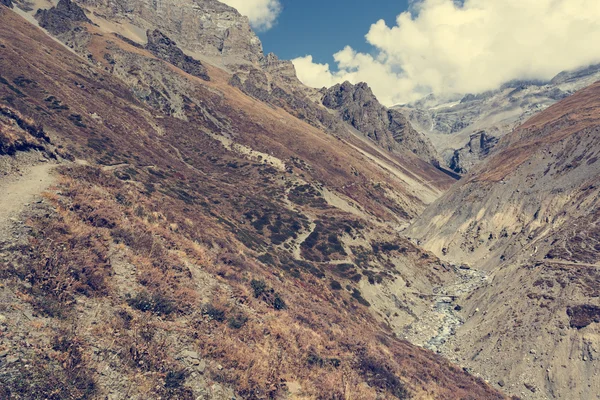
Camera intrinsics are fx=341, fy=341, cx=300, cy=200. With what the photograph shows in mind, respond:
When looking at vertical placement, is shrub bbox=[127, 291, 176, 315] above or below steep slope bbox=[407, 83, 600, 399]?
below

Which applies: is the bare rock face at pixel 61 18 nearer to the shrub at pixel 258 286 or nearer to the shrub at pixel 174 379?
the shrub at pixel 258 286

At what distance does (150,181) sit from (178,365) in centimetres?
3889

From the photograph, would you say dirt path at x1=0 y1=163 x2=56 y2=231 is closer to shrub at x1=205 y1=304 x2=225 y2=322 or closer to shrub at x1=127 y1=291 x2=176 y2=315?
shrub at x1=127 y1=291 x2=176 y2=315

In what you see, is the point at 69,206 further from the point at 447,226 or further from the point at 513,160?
the point at 513,160

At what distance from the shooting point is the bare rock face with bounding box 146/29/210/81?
6169 inches

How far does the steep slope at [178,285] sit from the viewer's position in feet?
43.4

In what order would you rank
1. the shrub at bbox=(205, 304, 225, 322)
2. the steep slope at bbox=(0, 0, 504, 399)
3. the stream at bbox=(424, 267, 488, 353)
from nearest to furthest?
the steep slope at bbox=(0, 0, 504, 399) → the shrub at bbox=(205, 304, 225, 322) → the stream at bbox=(424, 267, 488, 353)

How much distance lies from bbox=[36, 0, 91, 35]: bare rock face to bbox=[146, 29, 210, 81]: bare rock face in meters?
28.8

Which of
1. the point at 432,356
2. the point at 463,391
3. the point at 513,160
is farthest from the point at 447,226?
the point at 463,391

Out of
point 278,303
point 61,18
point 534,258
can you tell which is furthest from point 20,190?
point 61,18

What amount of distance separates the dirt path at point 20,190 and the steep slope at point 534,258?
38.7 meters

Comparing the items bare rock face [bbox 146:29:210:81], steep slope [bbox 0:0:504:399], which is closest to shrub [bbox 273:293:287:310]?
steep slope [bbox 0:0:504:399]

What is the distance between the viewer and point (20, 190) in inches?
832

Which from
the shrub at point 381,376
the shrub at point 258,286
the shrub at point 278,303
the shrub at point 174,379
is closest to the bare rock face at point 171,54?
the shrub at point 258,286
